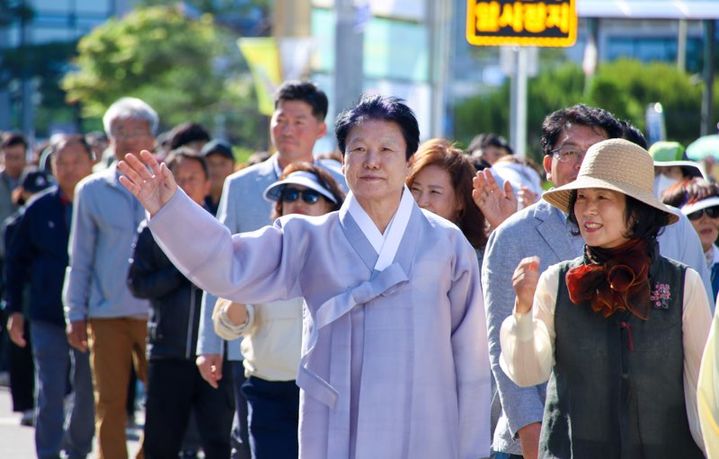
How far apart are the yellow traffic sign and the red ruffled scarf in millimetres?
4547

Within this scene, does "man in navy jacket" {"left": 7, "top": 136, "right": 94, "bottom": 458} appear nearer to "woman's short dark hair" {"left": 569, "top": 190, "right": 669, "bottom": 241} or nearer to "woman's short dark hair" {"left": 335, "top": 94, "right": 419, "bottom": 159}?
"woman's short dark hair" {"left": 335, "top": 94, "right": 419, "bottom": 159}

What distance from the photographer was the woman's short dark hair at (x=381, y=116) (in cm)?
521

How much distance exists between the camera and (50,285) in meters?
10.2

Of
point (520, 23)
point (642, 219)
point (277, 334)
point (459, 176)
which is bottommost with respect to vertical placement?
point (277, 334)

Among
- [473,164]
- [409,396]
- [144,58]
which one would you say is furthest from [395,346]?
[144,58]

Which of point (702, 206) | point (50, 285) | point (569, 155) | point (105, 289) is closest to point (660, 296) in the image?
point (569, 155)

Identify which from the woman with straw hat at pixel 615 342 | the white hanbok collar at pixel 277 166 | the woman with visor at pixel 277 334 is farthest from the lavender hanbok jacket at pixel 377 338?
the white hanbok collar at pixel 277 166

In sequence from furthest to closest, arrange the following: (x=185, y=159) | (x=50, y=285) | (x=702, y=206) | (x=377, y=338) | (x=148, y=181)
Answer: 1. (x=50, y=285)
2. (x=185, y=159)
3. (x=702, y=206)
4. (x=377, y=338)
5. (x=148, y=181)

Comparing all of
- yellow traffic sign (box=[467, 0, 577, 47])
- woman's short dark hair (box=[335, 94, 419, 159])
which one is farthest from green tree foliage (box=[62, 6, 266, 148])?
woman's short dark hair (box=[335, 94, 419, 159])

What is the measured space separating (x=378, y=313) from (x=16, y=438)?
6743 millimetres

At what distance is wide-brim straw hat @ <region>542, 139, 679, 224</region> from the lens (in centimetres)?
470

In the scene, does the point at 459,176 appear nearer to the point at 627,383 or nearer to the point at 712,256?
the point at 712,256

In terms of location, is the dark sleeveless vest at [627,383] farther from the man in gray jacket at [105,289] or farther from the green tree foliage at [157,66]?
the green tree foliage at [157,66]

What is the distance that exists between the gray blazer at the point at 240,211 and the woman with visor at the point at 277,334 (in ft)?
1.74
